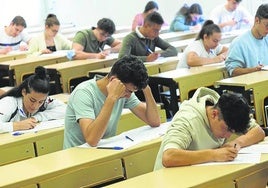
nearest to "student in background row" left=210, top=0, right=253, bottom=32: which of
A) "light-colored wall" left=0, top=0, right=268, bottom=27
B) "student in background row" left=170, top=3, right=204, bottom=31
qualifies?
"student in background row" left=170, top=3, right=204, bottom=31

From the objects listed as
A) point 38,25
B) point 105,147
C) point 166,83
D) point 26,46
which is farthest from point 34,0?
point 105,147

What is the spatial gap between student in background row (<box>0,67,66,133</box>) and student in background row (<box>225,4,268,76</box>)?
175 centimetres

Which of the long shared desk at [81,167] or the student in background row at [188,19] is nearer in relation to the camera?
the long shared desk at [81,167]

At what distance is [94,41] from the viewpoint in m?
6.54

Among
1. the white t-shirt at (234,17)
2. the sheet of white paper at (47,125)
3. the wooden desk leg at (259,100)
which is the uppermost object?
the white t-shirt at (234,17)

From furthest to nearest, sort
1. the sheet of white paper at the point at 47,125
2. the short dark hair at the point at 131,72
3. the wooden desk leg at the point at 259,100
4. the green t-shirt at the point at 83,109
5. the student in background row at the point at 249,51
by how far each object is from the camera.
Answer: the student in background row at the point at 249,51
the wooden desk leg at the point at 259,100
the sheet of white paper at the point at 47,125
the green t-shirt at the point at 83,109
the short dark hair at the point at 131,72

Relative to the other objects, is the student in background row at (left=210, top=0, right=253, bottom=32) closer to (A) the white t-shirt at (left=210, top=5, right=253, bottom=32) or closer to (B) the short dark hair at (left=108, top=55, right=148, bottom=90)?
(A) the white t-shirt at (left=210, top=5, right=253, bottom=32)

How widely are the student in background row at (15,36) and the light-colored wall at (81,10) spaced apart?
8.14 feet

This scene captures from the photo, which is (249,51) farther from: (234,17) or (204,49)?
(234,17)

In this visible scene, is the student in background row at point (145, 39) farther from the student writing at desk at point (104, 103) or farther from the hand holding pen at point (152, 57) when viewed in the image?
the student writing at desk at point (104, 103)

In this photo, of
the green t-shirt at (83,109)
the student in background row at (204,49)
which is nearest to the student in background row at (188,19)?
the student in background row at (204,49)

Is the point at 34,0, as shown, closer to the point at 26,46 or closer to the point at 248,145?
the point at 26,46

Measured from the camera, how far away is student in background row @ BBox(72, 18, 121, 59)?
20.5ft

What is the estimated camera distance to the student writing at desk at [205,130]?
242cm
